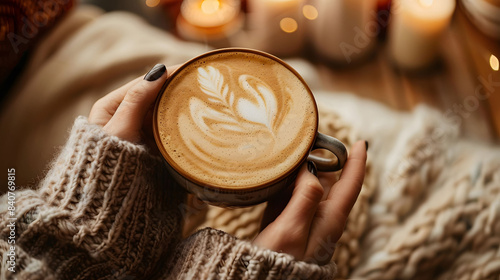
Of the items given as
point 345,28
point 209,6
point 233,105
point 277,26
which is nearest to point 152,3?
point 209,6

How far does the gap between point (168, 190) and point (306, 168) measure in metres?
0.21

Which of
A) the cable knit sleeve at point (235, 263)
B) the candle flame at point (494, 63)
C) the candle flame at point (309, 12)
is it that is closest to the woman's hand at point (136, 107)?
the cable knit sleeve at point (235, 263)

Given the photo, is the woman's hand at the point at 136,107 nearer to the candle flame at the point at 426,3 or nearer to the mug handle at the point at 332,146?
the mug handle at the point at 332,146

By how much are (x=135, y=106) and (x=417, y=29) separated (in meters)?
0.70

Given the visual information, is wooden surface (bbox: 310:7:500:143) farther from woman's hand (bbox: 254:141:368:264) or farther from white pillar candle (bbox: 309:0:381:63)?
woman's hand (bbox: 254:141:368:264)

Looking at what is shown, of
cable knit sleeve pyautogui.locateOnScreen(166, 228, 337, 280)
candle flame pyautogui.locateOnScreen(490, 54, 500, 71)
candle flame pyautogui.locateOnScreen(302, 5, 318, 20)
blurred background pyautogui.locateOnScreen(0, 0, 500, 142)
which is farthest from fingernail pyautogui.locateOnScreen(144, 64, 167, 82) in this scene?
candle flame pyautogui.locateOnScreen(490, 54, 500, 71)

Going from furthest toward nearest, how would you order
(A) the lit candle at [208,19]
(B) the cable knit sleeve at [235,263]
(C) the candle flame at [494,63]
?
(A) the lit candle at [208,19] → (C) the candle flame at [494,63] → (B) the cable knit sleeve at [235,263]

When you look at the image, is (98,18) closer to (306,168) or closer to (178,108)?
(178,108)

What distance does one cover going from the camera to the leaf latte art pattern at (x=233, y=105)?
1.77ft

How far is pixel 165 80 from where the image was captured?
553mm

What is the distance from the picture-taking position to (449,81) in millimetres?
970

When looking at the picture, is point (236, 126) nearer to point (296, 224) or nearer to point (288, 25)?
point (296, 224)

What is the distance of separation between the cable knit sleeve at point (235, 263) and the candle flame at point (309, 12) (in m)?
0.66

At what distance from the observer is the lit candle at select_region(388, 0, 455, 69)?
920mm
